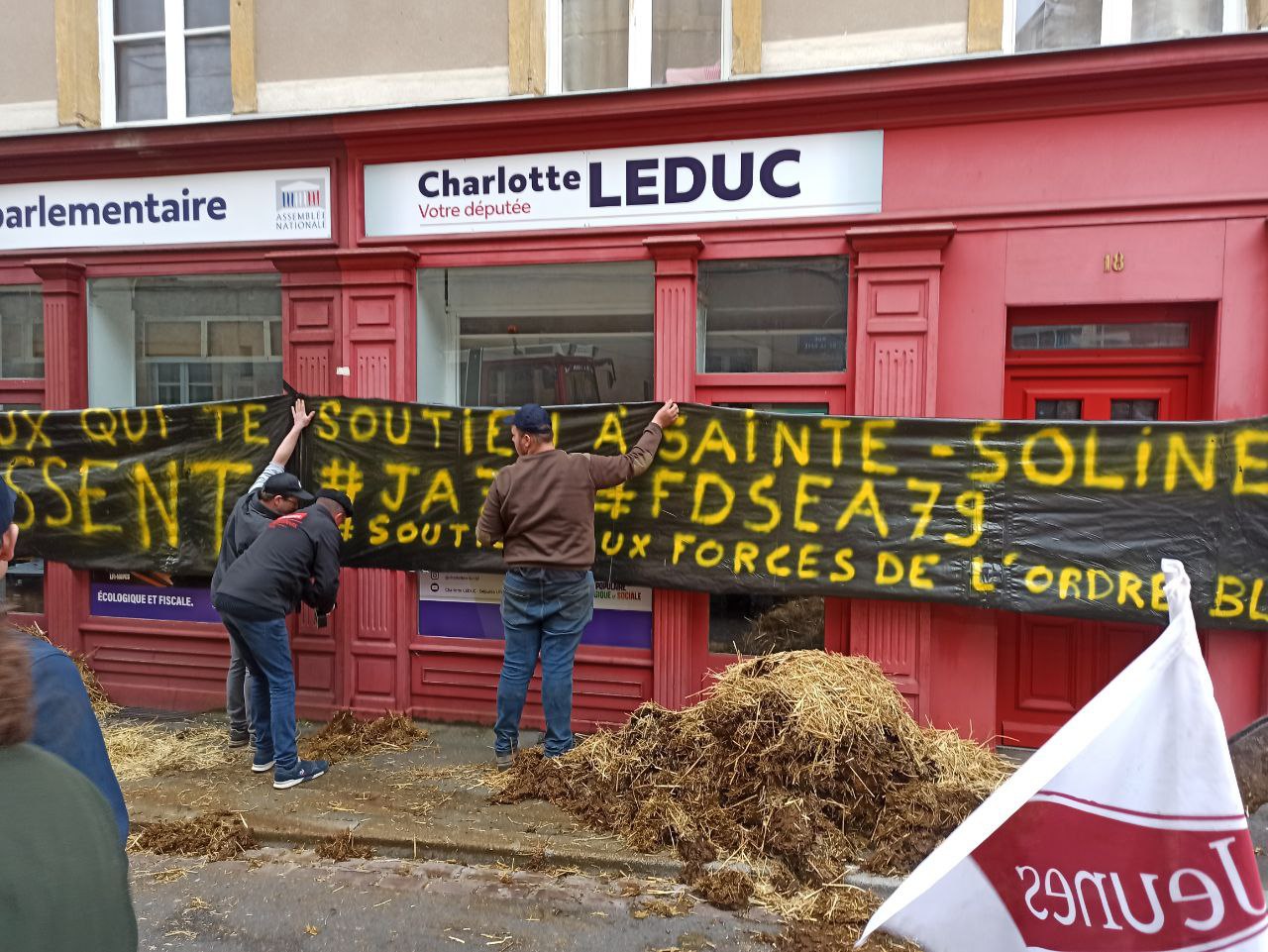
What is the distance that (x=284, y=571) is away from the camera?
4.96 m

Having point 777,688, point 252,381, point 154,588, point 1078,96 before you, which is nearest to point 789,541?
point 777,688

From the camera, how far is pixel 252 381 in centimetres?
656

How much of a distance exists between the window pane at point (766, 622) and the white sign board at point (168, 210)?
396 cm

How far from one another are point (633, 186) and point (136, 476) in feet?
13.7

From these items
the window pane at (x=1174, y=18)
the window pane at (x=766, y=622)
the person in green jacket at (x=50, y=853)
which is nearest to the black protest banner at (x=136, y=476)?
the window pane at (x=766, y=622)

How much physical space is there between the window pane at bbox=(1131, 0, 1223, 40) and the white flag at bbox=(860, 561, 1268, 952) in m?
5.13

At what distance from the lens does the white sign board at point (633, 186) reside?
5398mm

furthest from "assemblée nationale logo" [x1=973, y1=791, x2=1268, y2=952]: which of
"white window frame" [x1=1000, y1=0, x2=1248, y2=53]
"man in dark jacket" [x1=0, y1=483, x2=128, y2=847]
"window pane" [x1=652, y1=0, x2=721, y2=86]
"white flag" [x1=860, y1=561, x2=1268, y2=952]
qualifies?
"window pane" [x1=652, y1=0, x2=721, y2=86]

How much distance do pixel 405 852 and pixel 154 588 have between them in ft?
11.6

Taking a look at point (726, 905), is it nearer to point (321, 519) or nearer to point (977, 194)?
point (321, 519)

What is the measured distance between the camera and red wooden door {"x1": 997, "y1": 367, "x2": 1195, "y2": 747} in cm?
525

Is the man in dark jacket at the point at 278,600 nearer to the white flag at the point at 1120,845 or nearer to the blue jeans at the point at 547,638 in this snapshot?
the blue jeans at the point at 547,638

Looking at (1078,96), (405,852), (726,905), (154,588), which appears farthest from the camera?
(154,588)

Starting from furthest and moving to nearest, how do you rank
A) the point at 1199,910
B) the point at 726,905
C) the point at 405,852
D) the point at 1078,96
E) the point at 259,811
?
the point at 1078,96 → the point at 259,811 → the point at 405,852 → the point at 726,905 → the point at 1199,910
